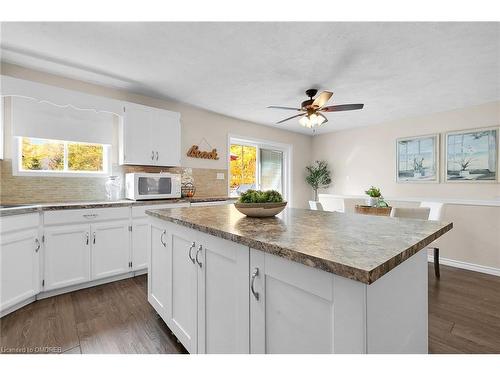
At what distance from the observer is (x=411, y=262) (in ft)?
3.56

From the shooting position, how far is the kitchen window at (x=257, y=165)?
5000 mm

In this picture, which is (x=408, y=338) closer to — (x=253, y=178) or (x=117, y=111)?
(x=117, y=111)

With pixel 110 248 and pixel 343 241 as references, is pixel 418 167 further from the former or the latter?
pixel 110 248

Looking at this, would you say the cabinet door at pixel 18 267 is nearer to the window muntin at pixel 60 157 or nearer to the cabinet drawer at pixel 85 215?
the cabinet drawer at pixel 85 215

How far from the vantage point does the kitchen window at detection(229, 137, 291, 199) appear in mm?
5000

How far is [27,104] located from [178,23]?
1946 millimetres

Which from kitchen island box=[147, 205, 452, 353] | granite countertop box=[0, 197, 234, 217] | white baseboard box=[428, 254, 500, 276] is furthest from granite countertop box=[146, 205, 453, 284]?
white baseboard box=[428, 254, 500, 276]

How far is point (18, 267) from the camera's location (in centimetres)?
216

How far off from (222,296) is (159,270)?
33.1 inches

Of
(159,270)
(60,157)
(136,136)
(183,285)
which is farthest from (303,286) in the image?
(60,157)

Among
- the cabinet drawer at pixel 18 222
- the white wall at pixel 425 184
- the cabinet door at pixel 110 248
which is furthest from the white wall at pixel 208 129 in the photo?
the cabinet door at pixel 110 248

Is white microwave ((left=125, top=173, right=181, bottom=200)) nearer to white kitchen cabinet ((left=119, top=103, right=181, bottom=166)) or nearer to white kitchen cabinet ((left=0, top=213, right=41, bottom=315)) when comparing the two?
white kitchen cabinet ((left=119, top=103, right=181, bottom=166))

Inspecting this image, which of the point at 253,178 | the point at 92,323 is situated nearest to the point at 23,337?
the point at 92,323

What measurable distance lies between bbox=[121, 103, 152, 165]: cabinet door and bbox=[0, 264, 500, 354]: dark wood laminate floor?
1536mm
